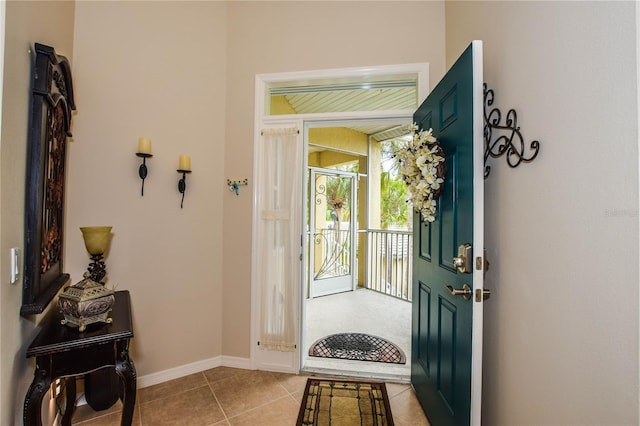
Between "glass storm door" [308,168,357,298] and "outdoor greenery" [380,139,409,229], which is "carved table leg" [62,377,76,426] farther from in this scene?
"outdoor greenery" [380,139,409,229]

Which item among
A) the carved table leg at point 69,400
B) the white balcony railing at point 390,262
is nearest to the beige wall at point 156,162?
the carved table leg at point 69,400

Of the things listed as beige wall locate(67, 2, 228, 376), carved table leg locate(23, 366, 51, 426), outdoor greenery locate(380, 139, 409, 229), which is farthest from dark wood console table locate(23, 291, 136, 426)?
outdoor greenery locate(380, 139, 409, 229)

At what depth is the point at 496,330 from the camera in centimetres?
146

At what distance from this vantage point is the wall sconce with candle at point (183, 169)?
2.30m

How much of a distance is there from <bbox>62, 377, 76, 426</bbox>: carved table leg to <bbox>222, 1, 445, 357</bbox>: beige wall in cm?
107

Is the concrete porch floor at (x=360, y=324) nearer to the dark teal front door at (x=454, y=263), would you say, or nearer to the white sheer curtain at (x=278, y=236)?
the white sheer curtain at (x=278, y=236)

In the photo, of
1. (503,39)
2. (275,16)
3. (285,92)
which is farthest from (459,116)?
(275,16)

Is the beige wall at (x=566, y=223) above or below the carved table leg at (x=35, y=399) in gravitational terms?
above

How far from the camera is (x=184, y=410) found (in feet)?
6.50

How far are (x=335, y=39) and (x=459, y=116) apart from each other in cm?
153

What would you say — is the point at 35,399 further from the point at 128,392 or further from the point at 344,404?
the point at 344,404

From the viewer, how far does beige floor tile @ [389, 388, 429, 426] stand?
1.89 m

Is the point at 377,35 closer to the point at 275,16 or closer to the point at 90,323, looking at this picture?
the point at 275,16

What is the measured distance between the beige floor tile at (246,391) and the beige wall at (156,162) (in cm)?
36
